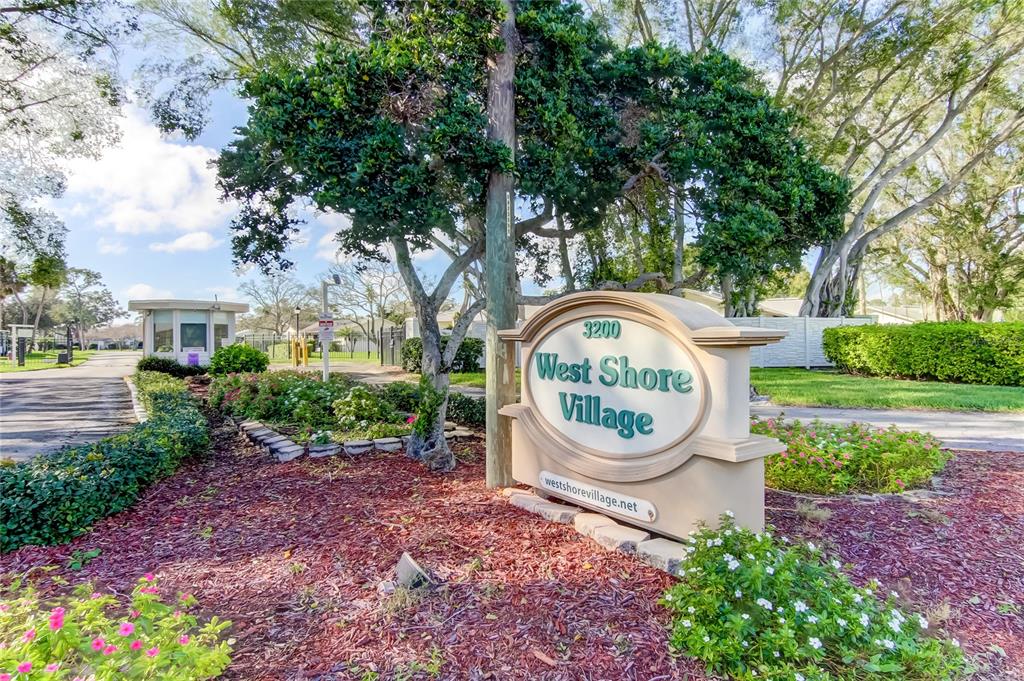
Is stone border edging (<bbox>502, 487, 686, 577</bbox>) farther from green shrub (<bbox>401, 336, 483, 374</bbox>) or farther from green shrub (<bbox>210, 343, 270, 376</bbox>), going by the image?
green shrub (<bbox>401, 336, 483, 374</bbox>)

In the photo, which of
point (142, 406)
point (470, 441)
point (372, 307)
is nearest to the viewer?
point (470, 441)

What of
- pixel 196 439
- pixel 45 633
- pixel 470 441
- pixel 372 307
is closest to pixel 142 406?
pixel 196 439

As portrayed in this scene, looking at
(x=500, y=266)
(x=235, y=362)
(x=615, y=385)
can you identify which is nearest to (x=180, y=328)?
(x=235, y=362)

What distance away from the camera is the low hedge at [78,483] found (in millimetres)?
3107

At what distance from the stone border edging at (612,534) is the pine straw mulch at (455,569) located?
0.32 feet

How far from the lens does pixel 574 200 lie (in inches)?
242

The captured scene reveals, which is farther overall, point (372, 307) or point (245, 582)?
point (372, 307)

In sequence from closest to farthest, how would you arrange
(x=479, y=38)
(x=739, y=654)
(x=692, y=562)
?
(x=739, y=654), (x=692, y=562), (x=479, y=38)

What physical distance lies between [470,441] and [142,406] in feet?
19.9

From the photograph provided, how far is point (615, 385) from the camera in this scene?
3154 millimetres

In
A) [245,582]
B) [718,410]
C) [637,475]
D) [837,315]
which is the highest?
[837,315]

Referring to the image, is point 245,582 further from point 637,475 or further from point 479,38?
point 479,38

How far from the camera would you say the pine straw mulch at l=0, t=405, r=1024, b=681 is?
2031 mm

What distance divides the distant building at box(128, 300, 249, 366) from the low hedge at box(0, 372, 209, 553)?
12081mm
